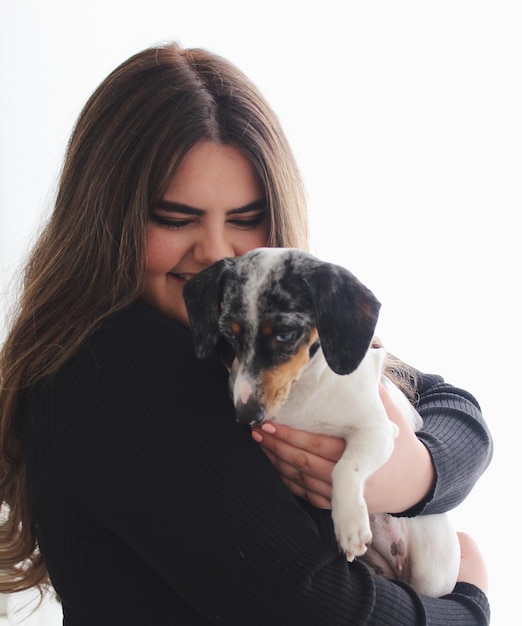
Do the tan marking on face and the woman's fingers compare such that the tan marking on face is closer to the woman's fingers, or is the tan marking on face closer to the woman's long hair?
the woman's fingers

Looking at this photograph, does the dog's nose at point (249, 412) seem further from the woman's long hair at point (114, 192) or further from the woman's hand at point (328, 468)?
the woman's long hair at point (114, 192)

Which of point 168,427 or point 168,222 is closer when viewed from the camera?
point 168,427

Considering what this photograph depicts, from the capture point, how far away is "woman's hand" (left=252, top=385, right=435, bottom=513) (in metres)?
1.37

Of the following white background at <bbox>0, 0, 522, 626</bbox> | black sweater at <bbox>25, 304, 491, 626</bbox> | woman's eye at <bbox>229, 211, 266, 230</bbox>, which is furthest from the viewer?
white background at <bbox>0, 0, 522, 626</bbox>

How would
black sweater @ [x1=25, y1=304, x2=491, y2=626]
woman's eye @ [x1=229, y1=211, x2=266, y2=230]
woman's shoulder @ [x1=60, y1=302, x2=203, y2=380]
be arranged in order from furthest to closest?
1. woman's eye @ [x1=229, y1=211, x2=266, y2=230]
2. woman's shoulder @ [x1=60, y1=302, x2=203, y2=380]
3. black sweater @ [x1=25, y1=304, x2=491, y2=626]

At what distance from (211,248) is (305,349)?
0.98ft

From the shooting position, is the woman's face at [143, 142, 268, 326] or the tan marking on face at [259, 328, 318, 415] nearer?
the tan marking on face at [259, 328, 318, 415]

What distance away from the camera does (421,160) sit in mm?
2232

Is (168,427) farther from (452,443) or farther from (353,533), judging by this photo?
(452,443)

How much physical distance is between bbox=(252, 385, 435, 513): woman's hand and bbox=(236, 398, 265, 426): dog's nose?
0.11 m

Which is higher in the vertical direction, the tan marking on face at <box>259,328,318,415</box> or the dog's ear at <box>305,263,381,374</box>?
the dog's ear at <box>305,263,381,374</box>

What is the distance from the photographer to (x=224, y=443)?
1217 mm

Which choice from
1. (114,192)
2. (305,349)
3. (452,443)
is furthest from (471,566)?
(114,192)

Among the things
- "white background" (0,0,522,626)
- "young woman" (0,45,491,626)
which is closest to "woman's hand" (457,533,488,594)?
"young woman" (0,45,491,626)
